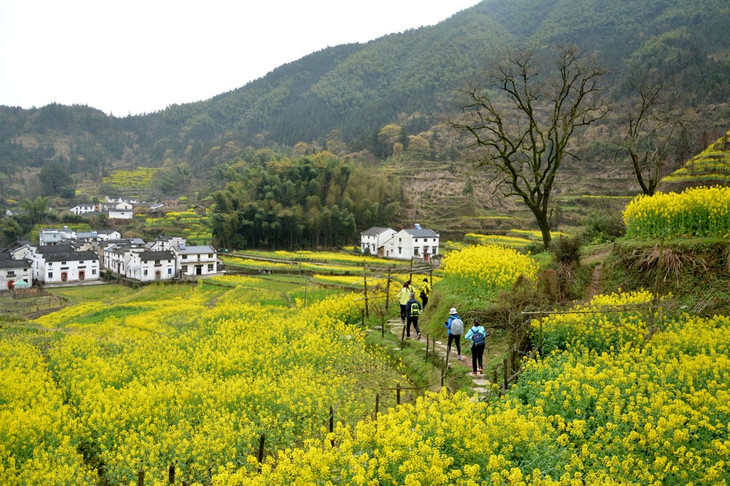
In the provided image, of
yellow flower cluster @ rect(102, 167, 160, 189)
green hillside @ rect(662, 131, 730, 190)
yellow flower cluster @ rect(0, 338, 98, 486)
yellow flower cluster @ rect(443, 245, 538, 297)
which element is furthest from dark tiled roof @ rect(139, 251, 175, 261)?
yellow flower cluster @ rect(102, 167, 160, 189)

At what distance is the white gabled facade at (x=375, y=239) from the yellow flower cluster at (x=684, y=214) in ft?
161

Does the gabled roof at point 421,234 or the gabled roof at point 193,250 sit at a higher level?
the gabled roof at point 421,234

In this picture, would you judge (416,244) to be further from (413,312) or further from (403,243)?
(413,312)

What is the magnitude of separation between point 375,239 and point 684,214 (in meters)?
51.3

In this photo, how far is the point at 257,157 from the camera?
114 metres

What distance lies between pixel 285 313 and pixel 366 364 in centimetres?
883

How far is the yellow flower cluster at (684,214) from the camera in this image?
492 inches

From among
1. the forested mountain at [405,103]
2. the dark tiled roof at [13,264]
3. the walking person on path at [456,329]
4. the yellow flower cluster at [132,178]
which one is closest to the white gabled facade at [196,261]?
the dark tiled roof at [13,264]

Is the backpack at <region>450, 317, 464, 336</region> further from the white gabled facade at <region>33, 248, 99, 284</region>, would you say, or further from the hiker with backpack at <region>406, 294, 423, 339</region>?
the white gabled facade at <region>33, 248, 99, 284</region>

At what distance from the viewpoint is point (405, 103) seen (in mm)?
144375

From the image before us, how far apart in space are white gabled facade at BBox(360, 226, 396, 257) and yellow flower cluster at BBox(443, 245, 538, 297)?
151 feet

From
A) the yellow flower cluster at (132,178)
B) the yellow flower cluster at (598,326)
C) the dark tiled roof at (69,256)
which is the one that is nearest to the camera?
Answer: the yellow flower cluster at (598,326)

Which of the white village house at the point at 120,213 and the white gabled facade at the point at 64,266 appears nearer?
the white gabled facade at the point at 64,266

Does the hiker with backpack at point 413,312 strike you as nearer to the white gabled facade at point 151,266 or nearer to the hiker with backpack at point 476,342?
the hiker with backpack at point 476,342
